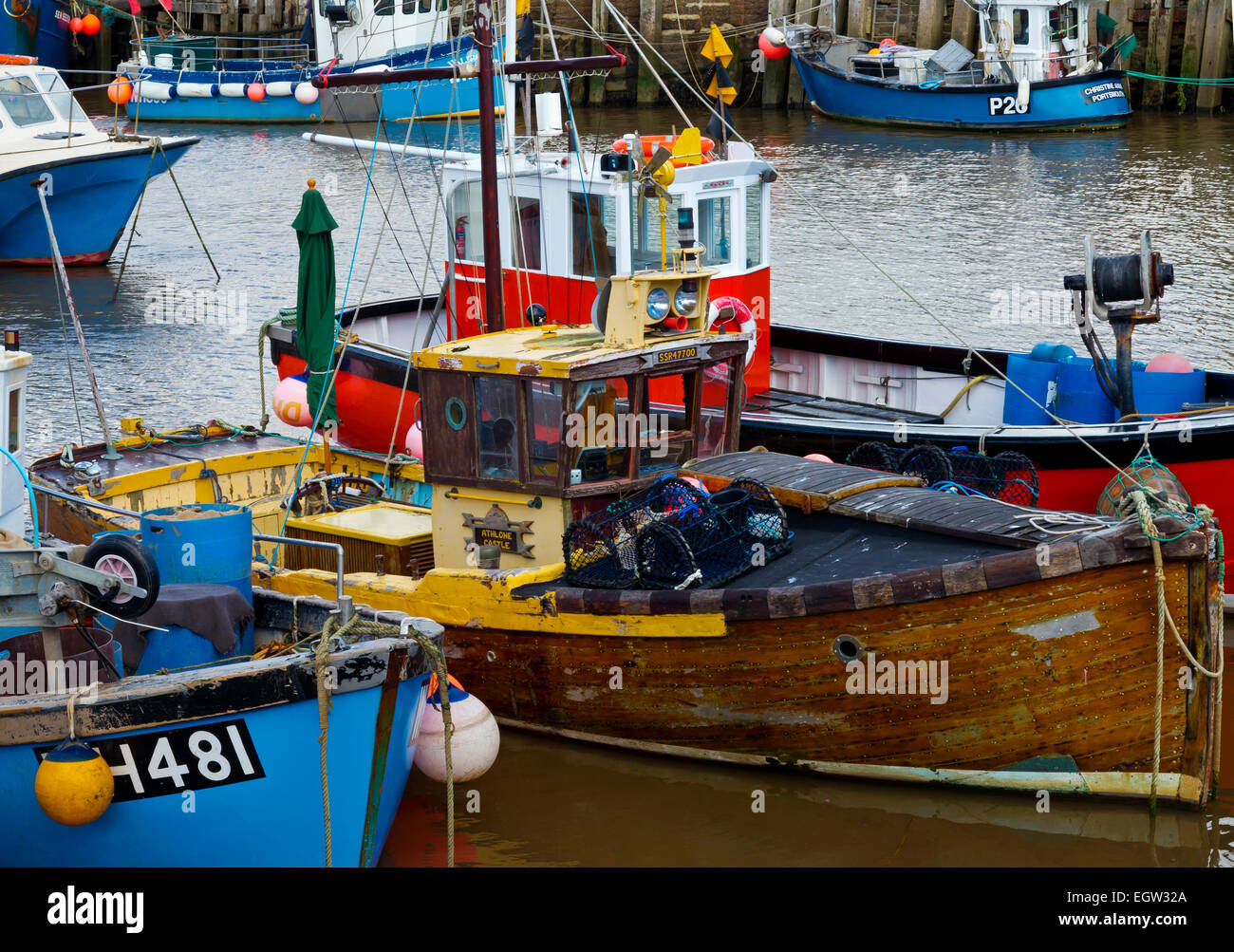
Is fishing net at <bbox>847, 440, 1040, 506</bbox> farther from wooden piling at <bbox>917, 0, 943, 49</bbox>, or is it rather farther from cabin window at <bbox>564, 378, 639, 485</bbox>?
wooden piling at <bbox>917, 0, 943, 49</bbox>

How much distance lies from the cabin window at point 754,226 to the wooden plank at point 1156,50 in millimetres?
23095

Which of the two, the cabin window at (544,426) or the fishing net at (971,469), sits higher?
the cabin window at (544,426)

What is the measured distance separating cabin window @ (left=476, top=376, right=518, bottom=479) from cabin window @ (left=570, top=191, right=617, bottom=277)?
4.13 meters

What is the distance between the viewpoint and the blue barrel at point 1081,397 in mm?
11695

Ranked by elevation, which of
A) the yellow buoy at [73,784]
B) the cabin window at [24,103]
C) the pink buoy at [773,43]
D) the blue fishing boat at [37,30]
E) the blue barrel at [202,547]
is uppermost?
the blue fishing boat at [37,30]

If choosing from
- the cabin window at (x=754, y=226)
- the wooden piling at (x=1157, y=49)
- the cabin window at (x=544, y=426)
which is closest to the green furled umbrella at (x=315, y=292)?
the cabin window at (x=544, y=426)

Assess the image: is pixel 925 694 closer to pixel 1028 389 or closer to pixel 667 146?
pixel 1028 389

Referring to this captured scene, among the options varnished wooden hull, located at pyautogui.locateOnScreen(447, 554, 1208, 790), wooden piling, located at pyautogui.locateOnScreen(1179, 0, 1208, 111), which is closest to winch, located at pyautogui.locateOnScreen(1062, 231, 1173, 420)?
varnished wooden hull, located at pyautogui.locateOnScreen(447, 554, 1208, 790)

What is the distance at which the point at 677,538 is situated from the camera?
8.18m

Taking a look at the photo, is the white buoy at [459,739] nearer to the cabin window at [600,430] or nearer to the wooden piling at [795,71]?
the cabin window at [600,430]

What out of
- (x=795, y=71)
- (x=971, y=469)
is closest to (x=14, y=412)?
(x=971, y=469)

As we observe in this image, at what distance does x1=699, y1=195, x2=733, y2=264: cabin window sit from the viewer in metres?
12.8

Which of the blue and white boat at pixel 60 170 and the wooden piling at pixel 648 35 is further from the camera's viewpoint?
the wooden piling at pixel 648 35

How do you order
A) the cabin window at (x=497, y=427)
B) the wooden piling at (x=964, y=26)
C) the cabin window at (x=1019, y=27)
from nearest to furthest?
the cabin window at (x=497, y=427) → the cabin window at (x=1019, y=27) → the wooden piling at (x=964, y=26)
